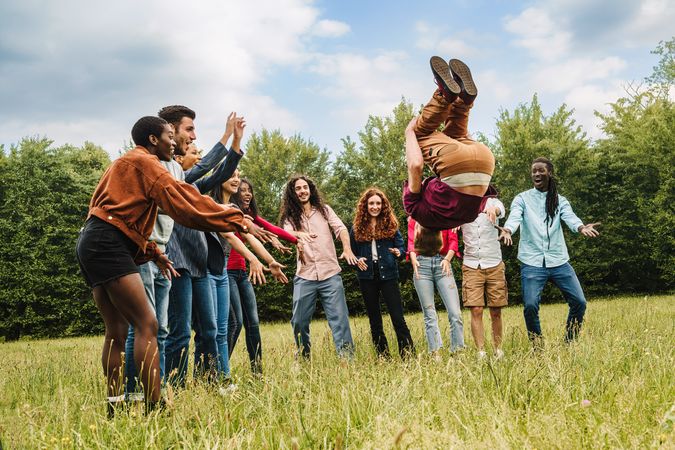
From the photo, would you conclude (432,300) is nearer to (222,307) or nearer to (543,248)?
(543,248)

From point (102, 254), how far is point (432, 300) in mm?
4027

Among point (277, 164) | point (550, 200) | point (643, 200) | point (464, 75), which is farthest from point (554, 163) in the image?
point (464, 75)

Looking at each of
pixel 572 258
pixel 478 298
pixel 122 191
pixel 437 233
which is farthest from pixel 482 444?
pixel 572 258

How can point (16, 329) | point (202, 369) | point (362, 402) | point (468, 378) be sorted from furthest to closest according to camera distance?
point (16, 329) < point (202, 369) < point (468, 378) < point (362, 402)

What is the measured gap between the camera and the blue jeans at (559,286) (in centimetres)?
617

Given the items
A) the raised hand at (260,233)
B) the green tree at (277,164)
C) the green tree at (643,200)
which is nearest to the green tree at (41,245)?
A: the green tree at (277,164)

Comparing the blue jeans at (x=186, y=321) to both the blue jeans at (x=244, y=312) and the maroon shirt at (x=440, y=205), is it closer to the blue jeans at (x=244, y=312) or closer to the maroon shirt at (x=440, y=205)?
the blue jeans at (x=244, y=312)

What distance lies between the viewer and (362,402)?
334 centimetres

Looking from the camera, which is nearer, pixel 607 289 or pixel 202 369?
pixel 202 369

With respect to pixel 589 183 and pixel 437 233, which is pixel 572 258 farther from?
pixel 437 233

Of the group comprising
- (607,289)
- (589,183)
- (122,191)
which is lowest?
(607,289)

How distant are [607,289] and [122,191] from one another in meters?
23.8

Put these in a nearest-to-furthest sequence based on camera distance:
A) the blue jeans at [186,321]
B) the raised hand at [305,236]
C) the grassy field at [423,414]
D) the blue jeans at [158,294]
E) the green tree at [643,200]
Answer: the grassy field at [423,414] → the blue jeans at [158,294] → the blue jeans at [186,321] → the raised hand at [305,236] → the green tree at [643,200]

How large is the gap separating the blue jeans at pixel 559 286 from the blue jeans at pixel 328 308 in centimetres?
207
